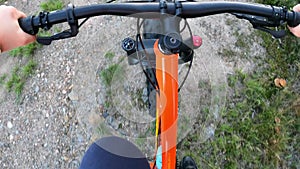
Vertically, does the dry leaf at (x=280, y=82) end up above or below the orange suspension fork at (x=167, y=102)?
below

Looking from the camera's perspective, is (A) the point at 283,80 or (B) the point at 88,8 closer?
(B) the point at 88,8

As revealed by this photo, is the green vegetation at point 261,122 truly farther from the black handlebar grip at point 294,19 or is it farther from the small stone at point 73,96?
the black handlebar grip at point 294,19

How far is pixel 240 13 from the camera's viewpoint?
1.09 metres

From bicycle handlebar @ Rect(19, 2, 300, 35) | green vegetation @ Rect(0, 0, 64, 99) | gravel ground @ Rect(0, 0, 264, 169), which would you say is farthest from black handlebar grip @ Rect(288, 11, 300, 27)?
green vegetation @ Rect(0, 0, 64, 99)

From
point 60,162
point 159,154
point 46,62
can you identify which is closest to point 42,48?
point 46,62

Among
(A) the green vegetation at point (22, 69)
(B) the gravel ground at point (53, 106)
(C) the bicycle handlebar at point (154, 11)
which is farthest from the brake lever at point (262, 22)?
(A) the green vegetation at point (22, 69)

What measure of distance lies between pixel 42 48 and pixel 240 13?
1652 mm

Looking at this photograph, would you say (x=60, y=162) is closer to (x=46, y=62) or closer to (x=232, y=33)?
(x=46, y=62)

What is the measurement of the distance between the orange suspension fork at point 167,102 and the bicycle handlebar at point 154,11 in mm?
222

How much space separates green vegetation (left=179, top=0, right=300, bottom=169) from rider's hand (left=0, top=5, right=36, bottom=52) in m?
1.17

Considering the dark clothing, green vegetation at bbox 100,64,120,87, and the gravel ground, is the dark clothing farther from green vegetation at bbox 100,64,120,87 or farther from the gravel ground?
the gravel ground

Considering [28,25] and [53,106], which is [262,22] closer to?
[28,25]

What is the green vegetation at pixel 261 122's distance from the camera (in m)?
2.12

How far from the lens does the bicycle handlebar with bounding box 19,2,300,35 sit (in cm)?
104
